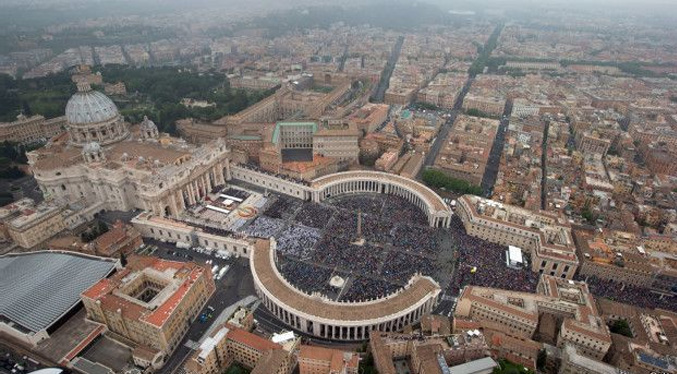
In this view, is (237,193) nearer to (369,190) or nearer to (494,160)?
(369,190)

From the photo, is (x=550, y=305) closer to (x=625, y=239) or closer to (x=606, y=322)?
(x=606, y=322)

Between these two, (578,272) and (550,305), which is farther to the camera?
(578,272)

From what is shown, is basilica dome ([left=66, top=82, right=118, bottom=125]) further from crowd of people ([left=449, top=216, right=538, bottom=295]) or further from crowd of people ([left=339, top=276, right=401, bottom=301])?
crowd of people ([left=449, top=216, right=538, bottom=295])

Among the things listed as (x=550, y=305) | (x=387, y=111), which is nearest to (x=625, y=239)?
(x=550, y=305)

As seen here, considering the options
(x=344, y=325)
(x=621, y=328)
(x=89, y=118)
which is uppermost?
(x=89, y=118)

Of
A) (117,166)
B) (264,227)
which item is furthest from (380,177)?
(117,166)

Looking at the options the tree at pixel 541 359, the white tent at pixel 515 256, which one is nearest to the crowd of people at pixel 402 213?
the white tent at pixel 515 256

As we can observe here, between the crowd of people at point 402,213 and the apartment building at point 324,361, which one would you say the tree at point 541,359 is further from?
the crowd of people at point 402,213
